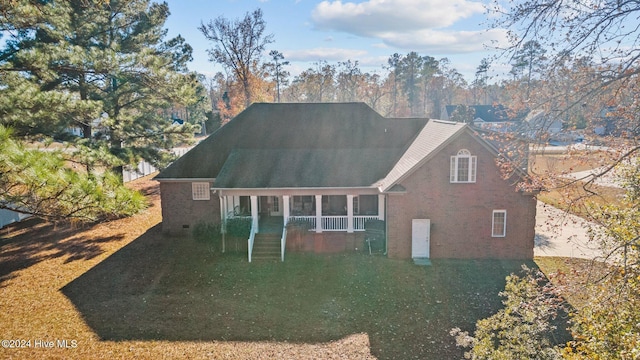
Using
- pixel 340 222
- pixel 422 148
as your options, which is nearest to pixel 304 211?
pixel 340 222

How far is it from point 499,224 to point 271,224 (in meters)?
10.9

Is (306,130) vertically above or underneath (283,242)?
above

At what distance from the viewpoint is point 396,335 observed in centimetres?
1174

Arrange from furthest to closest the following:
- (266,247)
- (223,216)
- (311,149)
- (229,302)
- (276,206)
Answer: (311,149)
(276,206)
(223,216)
(266,247)
(229,302)

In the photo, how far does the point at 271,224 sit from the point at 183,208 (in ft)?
15.2

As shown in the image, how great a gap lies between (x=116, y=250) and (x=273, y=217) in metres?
7.89

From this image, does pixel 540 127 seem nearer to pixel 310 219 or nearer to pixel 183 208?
pixel 310 219

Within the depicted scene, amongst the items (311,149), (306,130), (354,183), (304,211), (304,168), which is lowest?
(304,211)

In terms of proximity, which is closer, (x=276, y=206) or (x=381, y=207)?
(x=381, y=207)

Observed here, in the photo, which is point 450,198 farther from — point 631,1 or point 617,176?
point 631,1

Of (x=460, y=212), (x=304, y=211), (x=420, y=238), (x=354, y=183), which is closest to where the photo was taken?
(x=460, y=212)

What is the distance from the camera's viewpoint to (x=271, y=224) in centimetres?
2006

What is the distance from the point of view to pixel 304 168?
19875 millimetres

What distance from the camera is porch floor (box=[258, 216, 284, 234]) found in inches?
746
